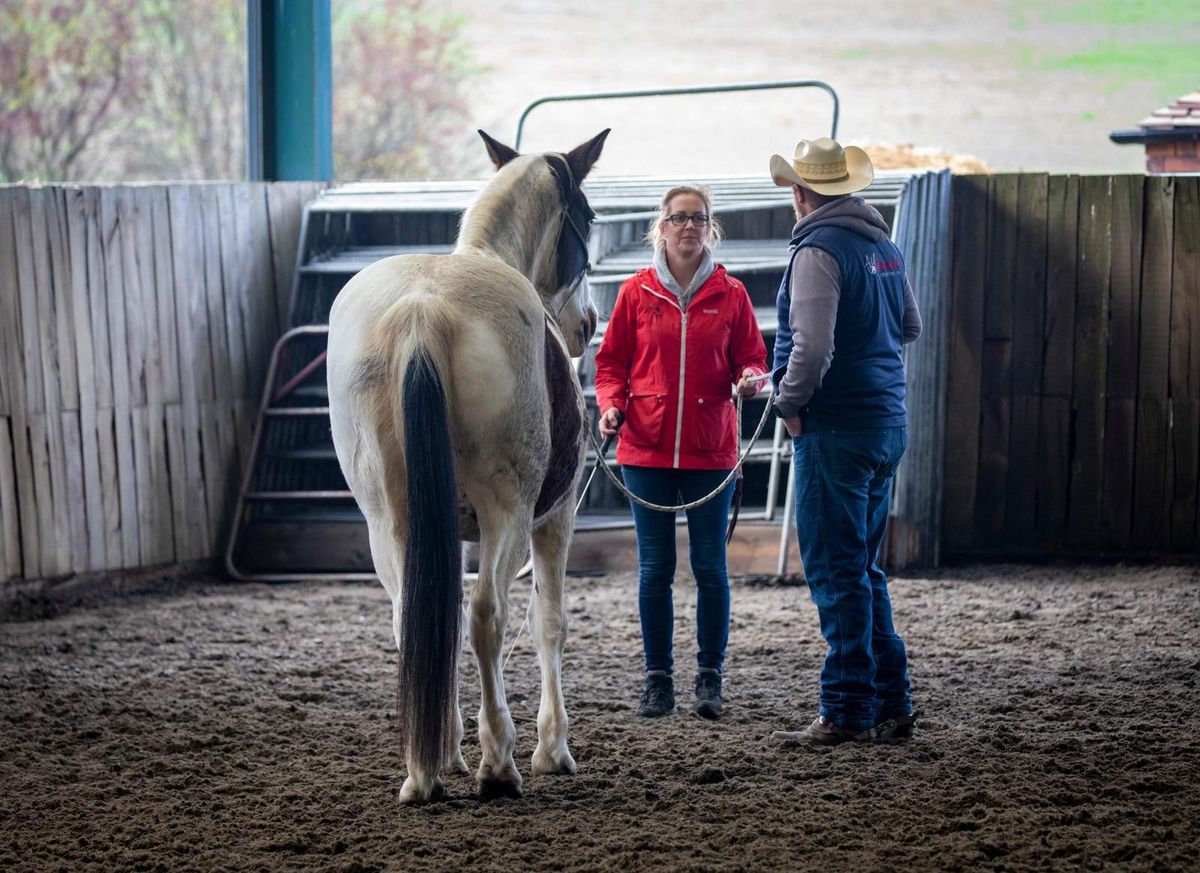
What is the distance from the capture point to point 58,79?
14016mm

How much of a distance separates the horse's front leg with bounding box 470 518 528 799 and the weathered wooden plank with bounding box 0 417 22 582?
11.5ft

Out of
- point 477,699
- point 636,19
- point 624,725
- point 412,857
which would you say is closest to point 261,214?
point 477,699

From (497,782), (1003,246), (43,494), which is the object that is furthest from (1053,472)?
(43,494)

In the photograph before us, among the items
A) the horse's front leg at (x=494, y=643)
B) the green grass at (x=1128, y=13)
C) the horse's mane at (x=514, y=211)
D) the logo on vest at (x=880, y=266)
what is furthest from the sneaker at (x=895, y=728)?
the green grass at (x=1128, y=13)

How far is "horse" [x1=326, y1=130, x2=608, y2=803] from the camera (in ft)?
10.3

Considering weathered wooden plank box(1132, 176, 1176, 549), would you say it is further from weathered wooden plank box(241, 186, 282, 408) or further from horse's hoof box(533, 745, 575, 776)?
weathered wooden plank box(241, 186, 282, 408)

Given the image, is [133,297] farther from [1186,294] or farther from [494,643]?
[1186,294]

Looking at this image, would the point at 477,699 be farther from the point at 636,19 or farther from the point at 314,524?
the point at 636,19

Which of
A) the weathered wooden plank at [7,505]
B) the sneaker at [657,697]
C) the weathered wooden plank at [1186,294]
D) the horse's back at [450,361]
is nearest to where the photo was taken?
the horse's back at [450,361]

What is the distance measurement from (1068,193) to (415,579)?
496 cm

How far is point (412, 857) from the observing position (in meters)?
3.02

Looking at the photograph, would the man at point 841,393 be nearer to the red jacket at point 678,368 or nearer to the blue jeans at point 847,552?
the blue jeans at point 847,552

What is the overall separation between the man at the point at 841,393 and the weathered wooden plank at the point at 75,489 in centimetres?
388

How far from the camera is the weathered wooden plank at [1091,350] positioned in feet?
22.2
